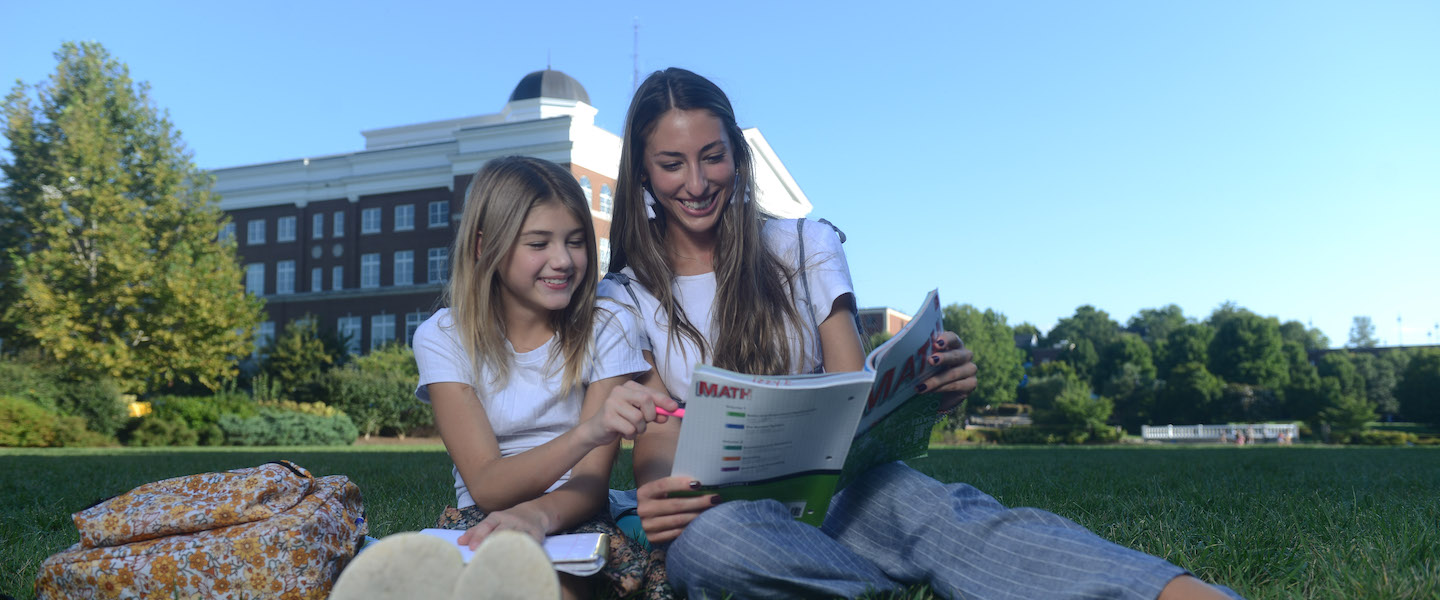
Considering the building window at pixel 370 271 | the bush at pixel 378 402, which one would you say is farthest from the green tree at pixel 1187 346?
the bush at pixel 378 402

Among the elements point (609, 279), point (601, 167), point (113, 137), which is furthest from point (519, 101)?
point (609, 279)

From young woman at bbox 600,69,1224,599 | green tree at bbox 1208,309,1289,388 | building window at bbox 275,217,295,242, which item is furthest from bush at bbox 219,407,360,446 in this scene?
green tree at bbox 1208,309,1289,388

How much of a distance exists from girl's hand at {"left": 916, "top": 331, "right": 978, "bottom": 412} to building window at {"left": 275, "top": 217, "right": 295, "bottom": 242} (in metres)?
42.5

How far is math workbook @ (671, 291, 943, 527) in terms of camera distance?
1.66 meters

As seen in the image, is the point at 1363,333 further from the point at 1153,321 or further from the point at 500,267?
the point at 500,267

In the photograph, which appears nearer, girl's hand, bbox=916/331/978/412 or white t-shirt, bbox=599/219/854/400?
girl's hand, bbox=916/331/978/412

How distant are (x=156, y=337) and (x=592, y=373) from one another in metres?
22.0

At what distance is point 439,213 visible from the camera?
1480 inches

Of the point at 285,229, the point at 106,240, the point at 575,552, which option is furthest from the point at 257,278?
the point at 575,552

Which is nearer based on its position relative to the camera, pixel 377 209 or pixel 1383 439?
pixel 1383 439

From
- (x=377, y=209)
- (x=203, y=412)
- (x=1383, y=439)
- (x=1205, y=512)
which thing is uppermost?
(x=377, y=209)

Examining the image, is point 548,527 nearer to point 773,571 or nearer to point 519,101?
point 773,571

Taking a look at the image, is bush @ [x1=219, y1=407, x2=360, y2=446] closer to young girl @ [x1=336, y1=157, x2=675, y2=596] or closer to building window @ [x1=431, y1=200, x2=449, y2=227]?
building window @ [x1=431, y1=200, x2=449, y2=227]

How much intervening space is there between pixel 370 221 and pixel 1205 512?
38982 mm
